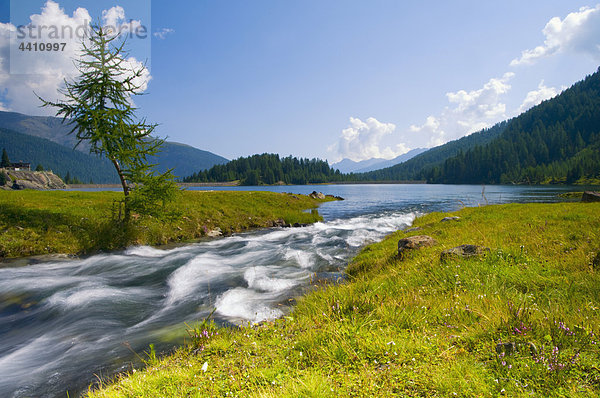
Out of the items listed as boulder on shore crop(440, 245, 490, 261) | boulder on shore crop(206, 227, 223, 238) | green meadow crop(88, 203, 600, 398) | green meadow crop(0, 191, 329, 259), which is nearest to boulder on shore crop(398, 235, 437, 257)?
boulder on shore crop(440, 245, 490, 261)

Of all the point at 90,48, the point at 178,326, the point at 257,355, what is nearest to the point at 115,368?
the point at 178,326

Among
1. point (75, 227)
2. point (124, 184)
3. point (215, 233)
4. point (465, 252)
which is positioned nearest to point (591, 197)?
point (465, 252)

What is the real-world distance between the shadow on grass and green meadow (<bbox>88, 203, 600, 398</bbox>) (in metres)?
13.5

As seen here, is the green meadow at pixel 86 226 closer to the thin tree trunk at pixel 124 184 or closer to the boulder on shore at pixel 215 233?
the boulder on shore at pixel 215 233

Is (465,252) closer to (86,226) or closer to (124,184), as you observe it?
(124,184)

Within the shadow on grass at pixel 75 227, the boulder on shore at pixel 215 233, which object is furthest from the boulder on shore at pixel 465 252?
the boulder on shore at pixel 215 233

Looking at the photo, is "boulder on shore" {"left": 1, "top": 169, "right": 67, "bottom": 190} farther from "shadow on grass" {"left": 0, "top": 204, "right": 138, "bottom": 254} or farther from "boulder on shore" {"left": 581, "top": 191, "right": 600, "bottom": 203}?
"boulder on shore" {"left": 581, "top": 191, "right": 600, "bottom": 203}

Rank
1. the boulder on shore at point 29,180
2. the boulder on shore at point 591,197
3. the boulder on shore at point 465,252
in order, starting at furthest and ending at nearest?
the boulder on shore at point 29,180 < the boulder on shore at point 591,197 < the boulder on shore at point 465,252

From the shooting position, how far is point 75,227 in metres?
15.5

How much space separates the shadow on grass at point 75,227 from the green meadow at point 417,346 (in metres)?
13.5

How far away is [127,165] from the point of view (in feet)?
49.5

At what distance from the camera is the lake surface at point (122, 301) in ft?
17.4

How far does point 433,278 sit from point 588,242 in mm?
5577

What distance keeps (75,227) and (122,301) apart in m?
10.2
